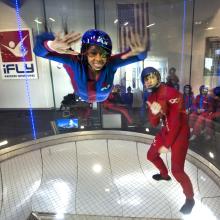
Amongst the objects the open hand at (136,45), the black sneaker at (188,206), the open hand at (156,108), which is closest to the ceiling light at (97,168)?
the black sneaker at (188,206)

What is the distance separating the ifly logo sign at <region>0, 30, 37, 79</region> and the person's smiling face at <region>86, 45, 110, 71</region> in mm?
1142

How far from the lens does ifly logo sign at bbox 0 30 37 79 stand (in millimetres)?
2605

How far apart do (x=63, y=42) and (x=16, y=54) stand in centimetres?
139

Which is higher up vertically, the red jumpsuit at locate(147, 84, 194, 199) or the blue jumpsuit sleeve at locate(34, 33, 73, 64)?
the blue jumpsuit sleeve at locate(34, 33, 73, 64)

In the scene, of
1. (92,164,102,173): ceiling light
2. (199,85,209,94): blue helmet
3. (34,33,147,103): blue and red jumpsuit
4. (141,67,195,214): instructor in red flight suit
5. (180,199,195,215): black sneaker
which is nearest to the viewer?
(141,67,195,214): instructor in red flight suit

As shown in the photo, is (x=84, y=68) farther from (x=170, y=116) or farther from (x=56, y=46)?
(x=170, y=116)

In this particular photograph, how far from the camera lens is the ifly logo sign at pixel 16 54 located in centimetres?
261

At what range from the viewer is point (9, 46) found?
279 cm

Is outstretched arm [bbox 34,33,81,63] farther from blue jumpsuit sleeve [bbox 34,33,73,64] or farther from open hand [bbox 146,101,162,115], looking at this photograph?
open hand [bbox 146,101,162,115]

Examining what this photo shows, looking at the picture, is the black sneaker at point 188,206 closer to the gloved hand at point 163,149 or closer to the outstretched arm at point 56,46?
the gloved hand at point 163,149

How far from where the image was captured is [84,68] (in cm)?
177

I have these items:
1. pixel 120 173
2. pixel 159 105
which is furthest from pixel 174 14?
pixel 120 173

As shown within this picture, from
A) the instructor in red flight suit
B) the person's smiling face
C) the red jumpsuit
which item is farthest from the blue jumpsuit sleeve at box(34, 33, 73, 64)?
the red jumpsuit

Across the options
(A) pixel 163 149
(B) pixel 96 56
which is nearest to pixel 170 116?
(A) pixel 163 149
